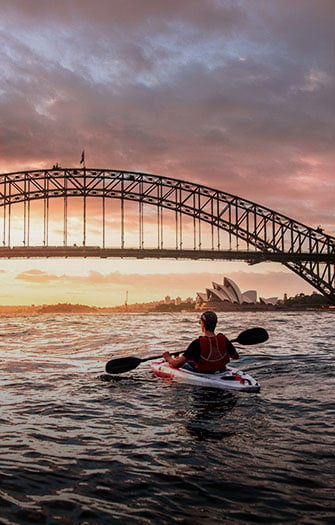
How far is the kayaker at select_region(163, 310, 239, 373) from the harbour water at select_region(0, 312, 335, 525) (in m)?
0.41

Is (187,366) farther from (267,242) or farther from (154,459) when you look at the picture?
(267,242)

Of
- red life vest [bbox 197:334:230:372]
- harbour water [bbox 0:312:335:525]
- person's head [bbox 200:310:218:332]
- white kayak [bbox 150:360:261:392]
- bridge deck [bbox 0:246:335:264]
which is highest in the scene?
bridge deck [bbox 0:246:335:264]

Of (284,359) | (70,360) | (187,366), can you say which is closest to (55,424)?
(187,366)

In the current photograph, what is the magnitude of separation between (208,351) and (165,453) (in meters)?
3.17

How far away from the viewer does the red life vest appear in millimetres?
7508

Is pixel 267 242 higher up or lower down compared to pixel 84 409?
higher up

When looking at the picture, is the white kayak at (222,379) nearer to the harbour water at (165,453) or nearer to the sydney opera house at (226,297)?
the harbour water at (165,453)

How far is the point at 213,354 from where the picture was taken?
300 inches

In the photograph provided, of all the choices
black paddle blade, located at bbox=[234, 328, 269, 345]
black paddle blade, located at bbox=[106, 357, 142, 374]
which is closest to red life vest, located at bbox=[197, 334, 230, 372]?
black paddle blade, located at bbox=[106, 357, 142, 374]

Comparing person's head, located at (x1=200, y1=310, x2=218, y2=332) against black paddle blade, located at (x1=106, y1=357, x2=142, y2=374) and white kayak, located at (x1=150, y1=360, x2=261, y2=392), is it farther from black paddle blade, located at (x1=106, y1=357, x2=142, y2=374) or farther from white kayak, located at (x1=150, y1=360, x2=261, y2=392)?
black paddle blade, located at (x1=106, y1=357, x2=142, y2=374)

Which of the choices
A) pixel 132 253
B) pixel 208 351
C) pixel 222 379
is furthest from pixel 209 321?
pixel 132 253

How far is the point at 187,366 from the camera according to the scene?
8164 millimetres

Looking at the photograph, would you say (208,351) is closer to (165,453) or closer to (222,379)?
(222,379)

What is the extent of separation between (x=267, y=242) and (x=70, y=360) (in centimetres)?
5571
